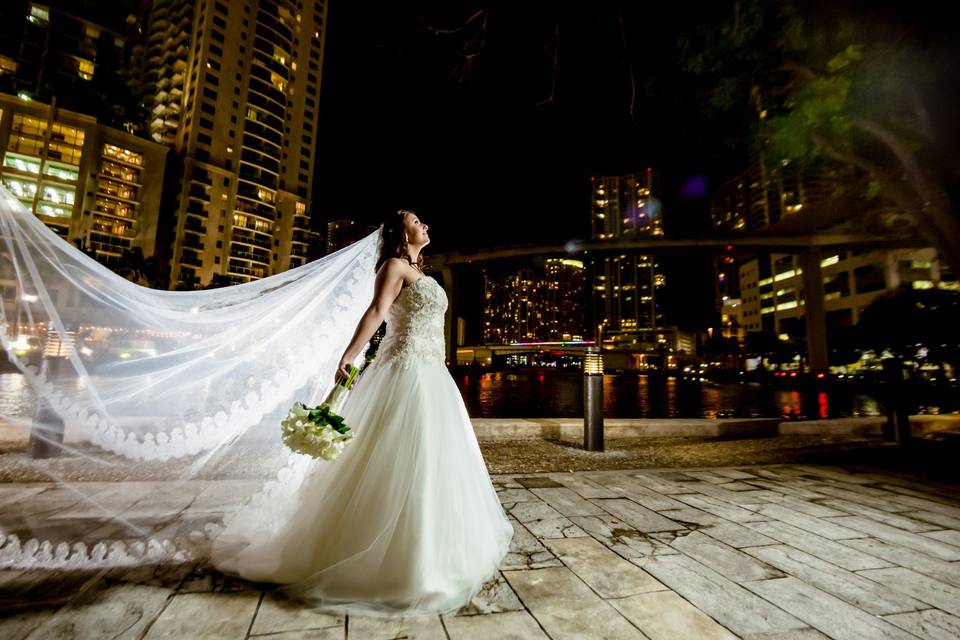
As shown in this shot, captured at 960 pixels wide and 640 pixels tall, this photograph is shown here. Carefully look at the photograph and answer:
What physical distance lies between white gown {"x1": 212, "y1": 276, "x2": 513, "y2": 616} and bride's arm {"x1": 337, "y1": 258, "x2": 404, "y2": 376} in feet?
0.30

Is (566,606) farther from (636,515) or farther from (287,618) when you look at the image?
(636,515)

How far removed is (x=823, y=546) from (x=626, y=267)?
169014 mm

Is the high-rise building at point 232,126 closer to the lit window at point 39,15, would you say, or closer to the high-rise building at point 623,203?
the lit window at point 39,15

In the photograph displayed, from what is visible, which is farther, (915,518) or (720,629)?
(915,518)

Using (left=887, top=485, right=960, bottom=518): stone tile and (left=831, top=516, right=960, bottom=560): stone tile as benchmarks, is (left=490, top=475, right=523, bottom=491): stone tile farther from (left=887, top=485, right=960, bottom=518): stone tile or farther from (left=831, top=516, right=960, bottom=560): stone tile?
(left=887, top=485, right=960, bottom=518): stone tile

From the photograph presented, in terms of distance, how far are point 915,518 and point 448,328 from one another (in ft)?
147

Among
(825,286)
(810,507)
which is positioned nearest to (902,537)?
(810,507)

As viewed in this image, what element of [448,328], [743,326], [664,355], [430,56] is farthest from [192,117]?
[743,326]

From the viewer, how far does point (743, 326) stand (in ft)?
365

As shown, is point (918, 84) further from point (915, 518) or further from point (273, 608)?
point (273, 608)

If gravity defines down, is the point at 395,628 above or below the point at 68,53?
below

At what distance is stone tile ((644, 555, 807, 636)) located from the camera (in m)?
2.07

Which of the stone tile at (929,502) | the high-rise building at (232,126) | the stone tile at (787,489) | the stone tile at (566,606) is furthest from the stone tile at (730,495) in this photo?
the high-rise building at (232,126)

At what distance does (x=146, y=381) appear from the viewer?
304cm
